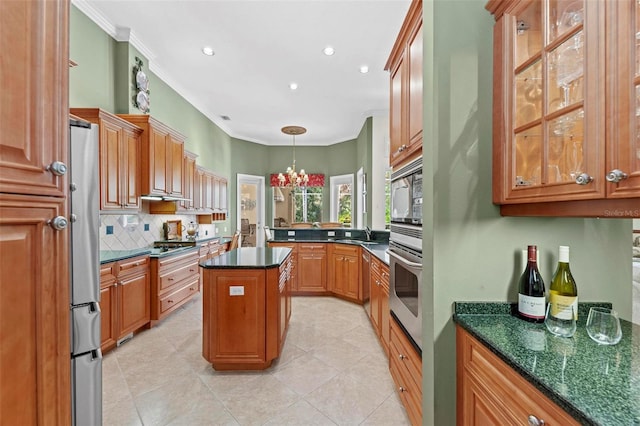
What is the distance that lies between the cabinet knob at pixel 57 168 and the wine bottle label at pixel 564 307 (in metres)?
1.93

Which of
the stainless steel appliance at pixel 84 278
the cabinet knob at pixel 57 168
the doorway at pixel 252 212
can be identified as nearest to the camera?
the cabinet knob at pixel 57 168

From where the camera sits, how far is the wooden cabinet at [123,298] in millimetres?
2619

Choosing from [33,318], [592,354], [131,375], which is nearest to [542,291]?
[592,354]

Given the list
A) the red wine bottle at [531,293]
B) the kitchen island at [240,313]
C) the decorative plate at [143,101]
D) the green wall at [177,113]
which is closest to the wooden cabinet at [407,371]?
the red wine bottle at [531,293]

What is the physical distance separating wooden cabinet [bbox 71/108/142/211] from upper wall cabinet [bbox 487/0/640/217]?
328 cm

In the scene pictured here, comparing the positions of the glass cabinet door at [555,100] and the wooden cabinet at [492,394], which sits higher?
the glass cabinet door at [555,100]

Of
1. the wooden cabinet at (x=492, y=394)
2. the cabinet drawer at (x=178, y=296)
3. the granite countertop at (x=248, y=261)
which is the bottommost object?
the cabinet drawer at (x=178, y=296)

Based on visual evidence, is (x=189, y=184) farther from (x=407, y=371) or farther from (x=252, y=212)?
(x=407, y=371)

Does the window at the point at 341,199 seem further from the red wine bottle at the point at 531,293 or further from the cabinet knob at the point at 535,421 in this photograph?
the cabinet knob at the point at 535,421

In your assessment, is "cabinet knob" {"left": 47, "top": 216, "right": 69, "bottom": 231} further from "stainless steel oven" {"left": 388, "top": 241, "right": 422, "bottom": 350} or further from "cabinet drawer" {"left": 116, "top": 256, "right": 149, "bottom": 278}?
"cabinet drawer" {"left": 116, "top": 256, "right": 149, "bottom": 278}

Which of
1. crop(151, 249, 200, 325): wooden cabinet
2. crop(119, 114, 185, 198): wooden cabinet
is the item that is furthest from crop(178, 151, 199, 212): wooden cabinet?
crop(151, 249, 200, 325): wooden cabinet

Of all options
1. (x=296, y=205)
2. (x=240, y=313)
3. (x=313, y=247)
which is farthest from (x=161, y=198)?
(x=296, y=205)

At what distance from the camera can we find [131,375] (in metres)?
2.38

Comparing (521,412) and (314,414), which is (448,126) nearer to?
(521,412)
